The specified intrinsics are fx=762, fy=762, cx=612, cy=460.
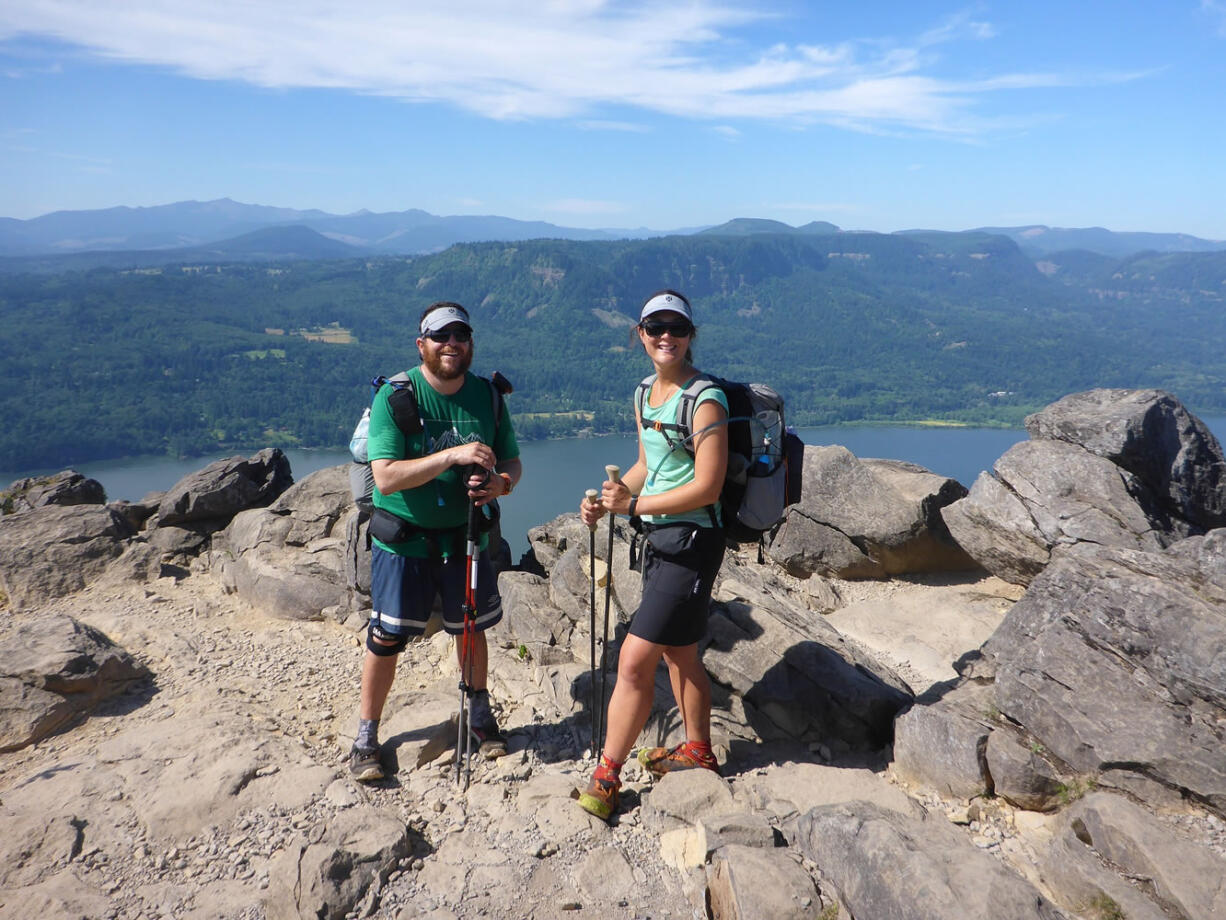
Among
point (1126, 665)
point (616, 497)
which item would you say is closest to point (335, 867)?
point (616, 497)

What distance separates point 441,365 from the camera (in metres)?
5.13

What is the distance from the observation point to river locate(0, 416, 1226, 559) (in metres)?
22.9

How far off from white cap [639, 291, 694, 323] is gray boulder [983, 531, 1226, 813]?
3.56 meters

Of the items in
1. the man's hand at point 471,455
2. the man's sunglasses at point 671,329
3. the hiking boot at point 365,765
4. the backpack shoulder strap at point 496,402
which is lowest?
the hiking boot at point 365,765

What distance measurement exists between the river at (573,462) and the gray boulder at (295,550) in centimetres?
269

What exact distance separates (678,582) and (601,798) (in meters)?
1.51

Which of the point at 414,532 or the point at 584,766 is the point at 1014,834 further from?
the point at 414,532

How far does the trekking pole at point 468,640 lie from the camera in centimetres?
536

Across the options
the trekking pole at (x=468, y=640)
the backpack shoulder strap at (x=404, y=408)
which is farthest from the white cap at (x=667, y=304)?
the trekking pole at (x=468, y=640)

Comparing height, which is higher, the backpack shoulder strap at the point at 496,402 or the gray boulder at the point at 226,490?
the backpack shoulder strap at the point at 496,402

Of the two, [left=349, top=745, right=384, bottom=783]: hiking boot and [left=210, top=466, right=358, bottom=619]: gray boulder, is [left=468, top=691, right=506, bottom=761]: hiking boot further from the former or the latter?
[left=210, top=466, right=358, bottom=619]: gray boulder

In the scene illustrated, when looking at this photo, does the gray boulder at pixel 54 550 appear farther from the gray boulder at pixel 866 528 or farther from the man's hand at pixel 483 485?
the gray boulder at pixel 866 528

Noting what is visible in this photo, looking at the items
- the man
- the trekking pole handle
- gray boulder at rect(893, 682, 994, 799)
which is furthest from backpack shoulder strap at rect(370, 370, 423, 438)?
gray boulder at rect(893, 682, 994, 799)

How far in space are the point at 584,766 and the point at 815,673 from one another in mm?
2003
